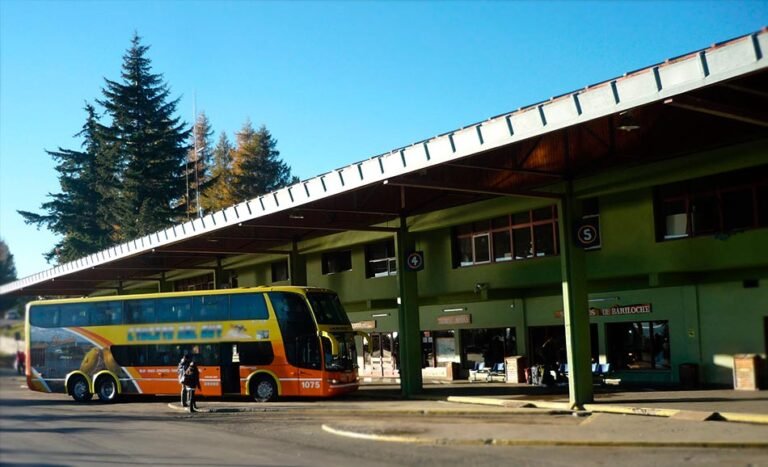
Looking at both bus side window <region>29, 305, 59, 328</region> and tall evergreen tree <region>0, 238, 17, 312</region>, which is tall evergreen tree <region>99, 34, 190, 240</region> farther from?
tall evergreen tree <region>0, 238, 17, 312</region>

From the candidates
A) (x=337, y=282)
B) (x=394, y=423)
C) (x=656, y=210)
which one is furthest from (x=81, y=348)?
(x=656, y=210)

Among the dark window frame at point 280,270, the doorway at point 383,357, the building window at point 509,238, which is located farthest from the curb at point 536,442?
the dark window frame at point 280,270

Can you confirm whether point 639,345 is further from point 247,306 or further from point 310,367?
point 247,306

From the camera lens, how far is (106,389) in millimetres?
30516

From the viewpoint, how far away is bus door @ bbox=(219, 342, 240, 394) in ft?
92.6

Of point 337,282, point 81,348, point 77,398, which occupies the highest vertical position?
point 337,282

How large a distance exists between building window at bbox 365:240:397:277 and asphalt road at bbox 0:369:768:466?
13834mm

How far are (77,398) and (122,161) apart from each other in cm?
3236

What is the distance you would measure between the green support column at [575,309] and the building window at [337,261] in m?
18.8

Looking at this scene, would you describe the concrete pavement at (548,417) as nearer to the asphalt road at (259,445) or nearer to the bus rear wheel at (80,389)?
the asphalt road at (259,445)

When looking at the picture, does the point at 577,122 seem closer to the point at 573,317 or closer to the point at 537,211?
the point at 573,317

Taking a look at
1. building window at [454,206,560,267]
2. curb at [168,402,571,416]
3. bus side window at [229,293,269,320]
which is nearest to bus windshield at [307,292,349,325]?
bus side window at [229,293,269,320]

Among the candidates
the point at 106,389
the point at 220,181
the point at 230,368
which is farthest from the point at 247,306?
the point at 220,181

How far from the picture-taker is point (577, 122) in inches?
663
